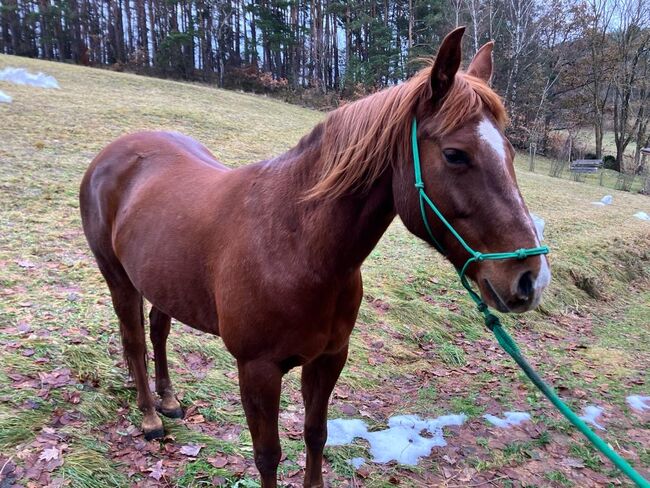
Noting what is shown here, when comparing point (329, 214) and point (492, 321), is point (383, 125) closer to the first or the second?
point (329, 214)

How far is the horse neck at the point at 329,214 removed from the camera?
5.70 feet

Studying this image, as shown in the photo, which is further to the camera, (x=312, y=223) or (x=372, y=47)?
(x=372, y=47)

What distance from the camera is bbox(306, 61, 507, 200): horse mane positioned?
1489mm

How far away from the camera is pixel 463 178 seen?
1453 mm

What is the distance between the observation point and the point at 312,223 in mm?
1835

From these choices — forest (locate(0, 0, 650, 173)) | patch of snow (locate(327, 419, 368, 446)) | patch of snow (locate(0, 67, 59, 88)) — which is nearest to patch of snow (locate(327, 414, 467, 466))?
patch of snow (locate(327, 419, 368, 446))

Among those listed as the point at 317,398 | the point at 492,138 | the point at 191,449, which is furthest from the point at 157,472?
the point at 492,138

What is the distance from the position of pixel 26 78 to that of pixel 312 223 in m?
18.3

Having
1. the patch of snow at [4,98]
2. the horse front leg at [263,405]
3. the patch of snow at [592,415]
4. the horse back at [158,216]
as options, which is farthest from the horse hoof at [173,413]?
the patch of snow at [4,98]

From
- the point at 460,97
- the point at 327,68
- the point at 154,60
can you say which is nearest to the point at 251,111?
the point at 154,60

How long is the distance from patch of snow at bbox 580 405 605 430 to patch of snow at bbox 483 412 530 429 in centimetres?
51

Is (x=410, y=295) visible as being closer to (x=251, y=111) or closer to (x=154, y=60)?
(x=251, y=111)

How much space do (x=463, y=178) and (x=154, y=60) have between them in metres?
31.6

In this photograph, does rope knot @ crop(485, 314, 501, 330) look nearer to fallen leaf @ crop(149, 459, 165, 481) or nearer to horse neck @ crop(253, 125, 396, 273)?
horse neck @ crop(253, 125, 396, 273)
